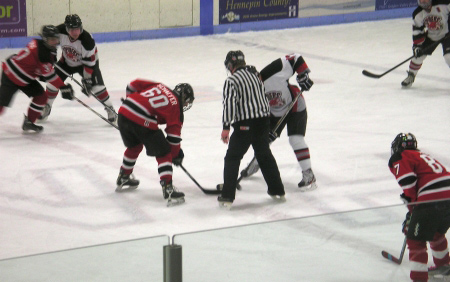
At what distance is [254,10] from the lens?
1104 centimetres

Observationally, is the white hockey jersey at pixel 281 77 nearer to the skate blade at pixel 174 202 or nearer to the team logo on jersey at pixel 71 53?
the skate blade at pixel 174 202

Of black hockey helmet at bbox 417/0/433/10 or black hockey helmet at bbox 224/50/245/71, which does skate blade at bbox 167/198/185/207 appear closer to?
black hockey helmet at bbox 224/50/245/71

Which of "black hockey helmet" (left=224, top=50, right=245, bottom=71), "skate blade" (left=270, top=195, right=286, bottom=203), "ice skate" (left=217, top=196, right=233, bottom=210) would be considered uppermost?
"black hockey helmet" (left=224, top=50, right=245, bottom=71)

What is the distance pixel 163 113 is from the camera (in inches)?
180

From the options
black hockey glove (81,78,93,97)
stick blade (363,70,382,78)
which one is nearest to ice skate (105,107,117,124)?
black hockey glove (81,78,93,97)

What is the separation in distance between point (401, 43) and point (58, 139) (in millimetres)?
5574

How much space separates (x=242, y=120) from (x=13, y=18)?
570 cm

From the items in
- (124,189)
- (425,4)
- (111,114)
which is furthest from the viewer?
(425,4)

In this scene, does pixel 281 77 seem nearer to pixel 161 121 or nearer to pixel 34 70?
pixel 161 121

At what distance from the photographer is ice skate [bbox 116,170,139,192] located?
16.3ft

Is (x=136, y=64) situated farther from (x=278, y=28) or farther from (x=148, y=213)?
(x=148, y=213)

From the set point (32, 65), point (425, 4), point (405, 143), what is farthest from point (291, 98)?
point (425, 4)

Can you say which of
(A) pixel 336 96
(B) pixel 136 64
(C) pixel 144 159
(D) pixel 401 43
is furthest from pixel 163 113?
(D) pixel 401 43

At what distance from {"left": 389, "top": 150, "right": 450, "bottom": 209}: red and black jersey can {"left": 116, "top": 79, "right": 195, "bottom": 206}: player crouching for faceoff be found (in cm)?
144
